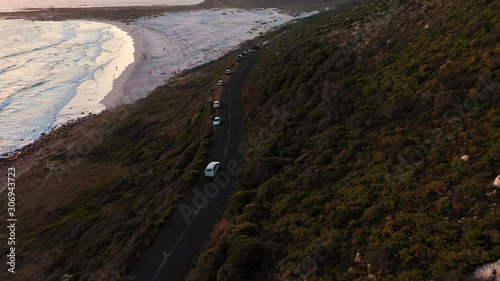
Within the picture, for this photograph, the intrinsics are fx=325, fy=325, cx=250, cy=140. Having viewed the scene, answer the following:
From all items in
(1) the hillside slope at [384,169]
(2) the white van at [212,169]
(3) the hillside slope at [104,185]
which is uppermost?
(1) the hillside slope at [384,169]

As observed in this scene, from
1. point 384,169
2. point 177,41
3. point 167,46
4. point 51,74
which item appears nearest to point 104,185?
point 384,169

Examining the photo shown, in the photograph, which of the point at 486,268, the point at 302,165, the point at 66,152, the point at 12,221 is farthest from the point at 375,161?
the point at 66,152

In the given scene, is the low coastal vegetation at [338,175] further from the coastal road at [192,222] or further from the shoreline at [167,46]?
the shoreline at [167,46]

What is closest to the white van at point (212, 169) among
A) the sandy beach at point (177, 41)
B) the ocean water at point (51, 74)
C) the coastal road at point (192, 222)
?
the coastal road at point (192, 222)

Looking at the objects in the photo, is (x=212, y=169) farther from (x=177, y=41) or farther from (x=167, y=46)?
(x=177, y=41)

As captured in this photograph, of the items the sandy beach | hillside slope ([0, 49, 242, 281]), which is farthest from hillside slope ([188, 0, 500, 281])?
the sandy beach

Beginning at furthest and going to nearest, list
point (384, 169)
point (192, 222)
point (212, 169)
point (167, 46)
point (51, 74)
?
point (167, 46) < point (51, 74) < point (212, 169) < point (192, 222) < point (384, 169)

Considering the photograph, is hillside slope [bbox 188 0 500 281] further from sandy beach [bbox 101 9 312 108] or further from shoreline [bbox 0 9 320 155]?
sandy beach [bbox 101 9 312 108]
